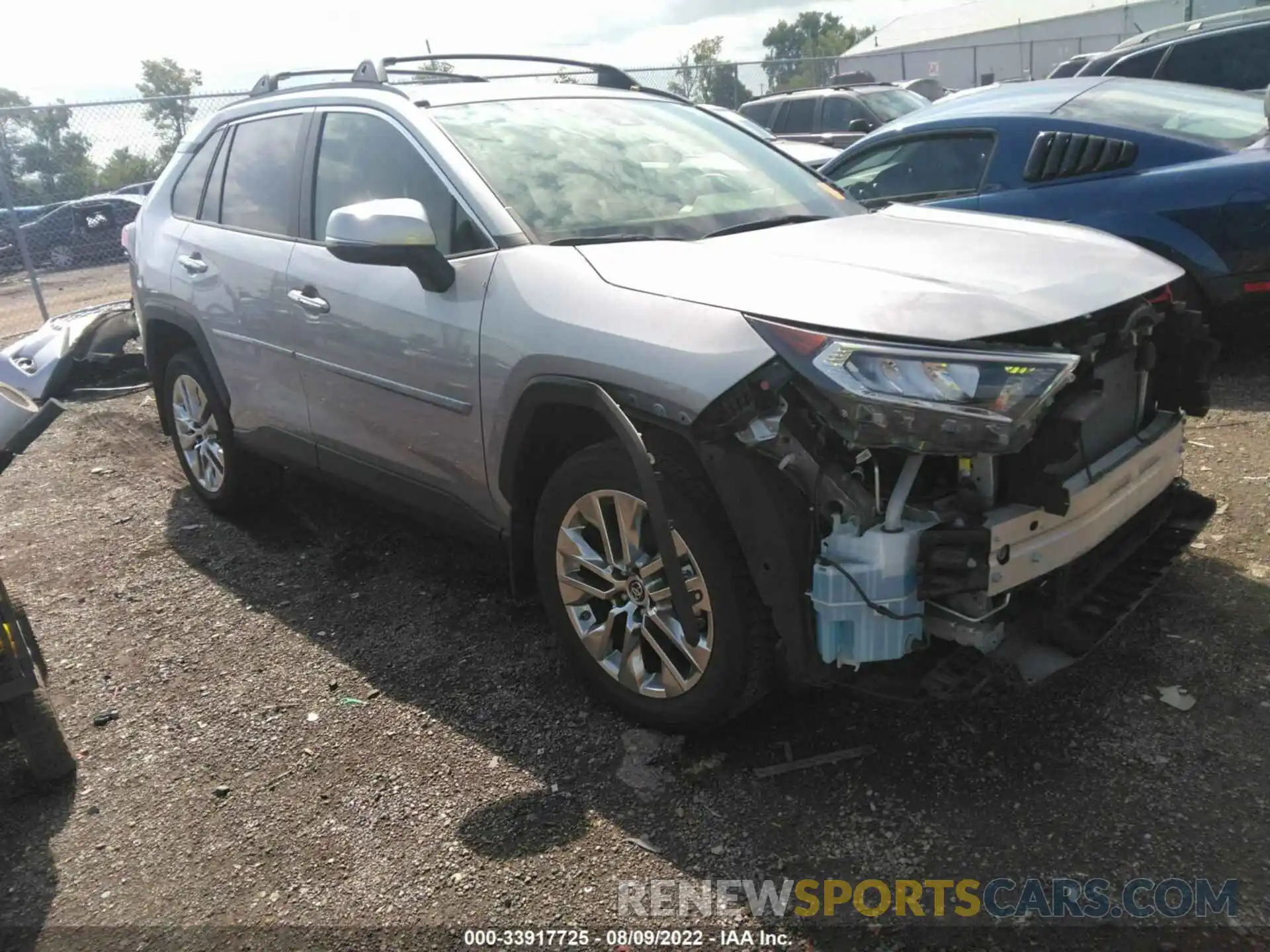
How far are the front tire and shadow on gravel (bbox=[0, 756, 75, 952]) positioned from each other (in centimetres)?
153

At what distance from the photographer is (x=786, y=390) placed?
7.98ft

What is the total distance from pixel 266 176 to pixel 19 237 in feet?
28.9

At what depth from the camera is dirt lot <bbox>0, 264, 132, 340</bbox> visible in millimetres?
12836

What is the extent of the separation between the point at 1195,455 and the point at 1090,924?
3033 millimetres

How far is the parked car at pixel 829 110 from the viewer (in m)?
13.0

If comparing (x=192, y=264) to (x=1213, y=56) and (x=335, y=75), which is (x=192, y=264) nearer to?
(x=335, y=75)

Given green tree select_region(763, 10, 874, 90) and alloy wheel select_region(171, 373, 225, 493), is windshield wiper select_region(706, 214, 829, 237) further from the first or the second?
green tree select_region(763, 10, 874, 90)

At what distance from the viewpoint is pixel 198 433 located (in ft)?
16.7

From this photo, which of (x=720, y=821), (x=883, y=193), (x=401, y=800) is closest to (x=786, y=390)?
(x=720, y=821)

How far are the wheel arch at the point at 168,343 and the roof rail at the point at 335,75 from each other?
109 cm

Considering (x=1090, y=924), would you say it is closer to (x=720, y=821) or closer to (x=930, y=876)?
(x=930, y=876)

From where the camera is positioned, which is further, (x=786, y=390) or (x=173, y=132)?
(x=173, y=132)

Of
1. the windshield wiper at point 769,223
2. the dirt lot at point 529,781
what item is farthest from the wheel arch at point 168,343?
the windshield wiper at point 769,223

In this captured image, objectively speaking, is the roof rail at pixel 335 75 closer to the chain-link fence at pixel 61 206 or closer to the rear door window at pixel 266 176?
the rear door window at pixel 266 176
